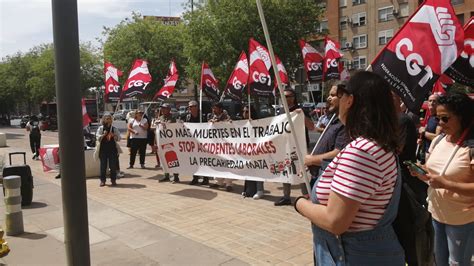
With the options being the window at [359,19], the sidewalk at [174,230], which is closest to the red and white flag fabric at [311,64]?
the sidewalk at [174,230]

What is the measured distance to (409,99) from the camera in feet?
13.2

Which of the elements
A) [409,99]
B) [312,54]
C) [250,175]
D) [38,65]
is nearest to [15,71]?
[38,65]

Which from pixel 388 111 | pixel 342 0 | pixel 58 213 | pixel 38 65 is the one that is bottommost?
pixel 58 213

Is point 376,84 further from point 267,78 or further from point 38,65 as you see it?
point 38,65

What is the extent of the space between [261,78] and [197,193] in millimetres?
2931

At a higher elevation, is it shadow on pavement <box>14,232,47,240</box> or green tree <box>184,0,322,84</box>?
green tree <box>184,0,322,84</box>

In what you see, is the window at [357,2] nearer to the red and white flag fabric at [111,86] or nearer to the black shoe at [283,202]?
the red and white flag fabric at [111,86]

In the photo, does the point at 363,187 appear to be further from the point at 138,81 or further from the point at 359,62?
the point at 359,62

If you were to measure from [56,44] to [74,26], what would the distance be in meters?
0.20

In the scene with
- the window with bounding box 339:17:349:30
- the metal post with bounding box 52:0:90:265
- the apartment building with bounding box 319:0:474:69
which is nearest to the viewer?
the metal post with bounding box 52:0:90:265

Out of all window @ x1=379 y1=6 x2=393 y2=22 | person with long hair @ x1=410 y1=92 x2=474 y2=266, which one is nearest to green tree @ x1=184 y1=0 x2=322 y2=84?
person with long hair @ x1=410 y1=92 x2=474 y2=266

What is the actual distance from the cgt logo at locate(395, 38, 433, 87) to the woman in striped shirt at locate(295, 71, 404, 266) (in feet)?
7.30

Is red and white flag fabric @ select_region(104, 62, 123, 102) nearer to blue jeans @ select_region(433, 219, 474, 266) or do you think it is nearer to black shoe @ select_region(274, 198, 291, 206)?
black shoe @ select_region(274, 198, 291, 206)

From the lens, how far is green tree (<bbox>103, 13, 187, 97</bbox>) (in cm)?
3400
